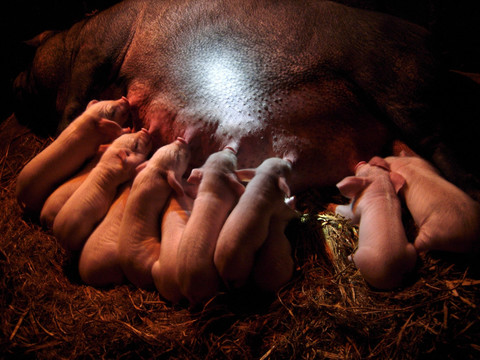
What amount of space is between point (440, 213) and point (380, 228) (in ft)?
0.81

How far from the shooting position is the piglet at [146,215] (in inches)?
60.0

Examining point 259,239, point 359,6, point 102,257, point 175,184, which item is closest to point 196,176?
point 175,184

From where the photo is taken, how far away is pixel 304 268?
1.57m

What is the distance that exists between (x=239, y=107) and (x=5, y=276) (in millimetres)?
1478

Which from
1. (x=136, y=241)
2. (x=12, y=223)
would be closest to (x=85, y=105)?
(x=12, y=223)

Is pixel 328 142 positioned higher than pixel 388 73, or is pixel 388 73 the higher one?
pixel 388 73

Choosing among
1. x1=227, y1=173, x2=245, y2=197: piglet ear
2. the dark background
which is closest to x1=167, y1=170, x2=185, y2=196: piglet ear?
x1=227, y1=173, x2=245, y2=197: piglet ear

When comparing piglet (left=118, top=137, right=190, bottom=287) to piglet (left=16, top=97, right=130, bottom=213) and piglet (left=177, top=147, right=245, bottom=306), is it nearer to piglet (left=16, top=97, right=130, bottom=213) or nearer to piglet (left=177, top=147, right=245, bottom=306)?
piglet (left=177, top=147, right=245, bottom=306)

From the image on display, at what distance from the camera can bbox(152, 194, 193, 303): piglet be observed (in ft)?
4.67

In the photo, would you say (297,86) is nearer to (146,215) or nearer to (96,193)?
(146,215)

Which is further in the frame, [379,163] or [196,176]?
[379,163]

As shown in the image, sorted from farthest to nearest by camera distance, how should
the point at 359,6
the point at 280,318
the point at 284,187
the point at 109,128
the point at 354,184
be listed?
1. the point at 359,6
2. the point at 109,128
3. the point at 354,184
4. the point at 284,187
5. the point at 280,318

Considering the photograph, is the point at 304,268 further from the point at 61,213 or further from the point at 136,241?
the point at 61,213

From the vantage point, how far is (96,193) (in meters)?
1.77
